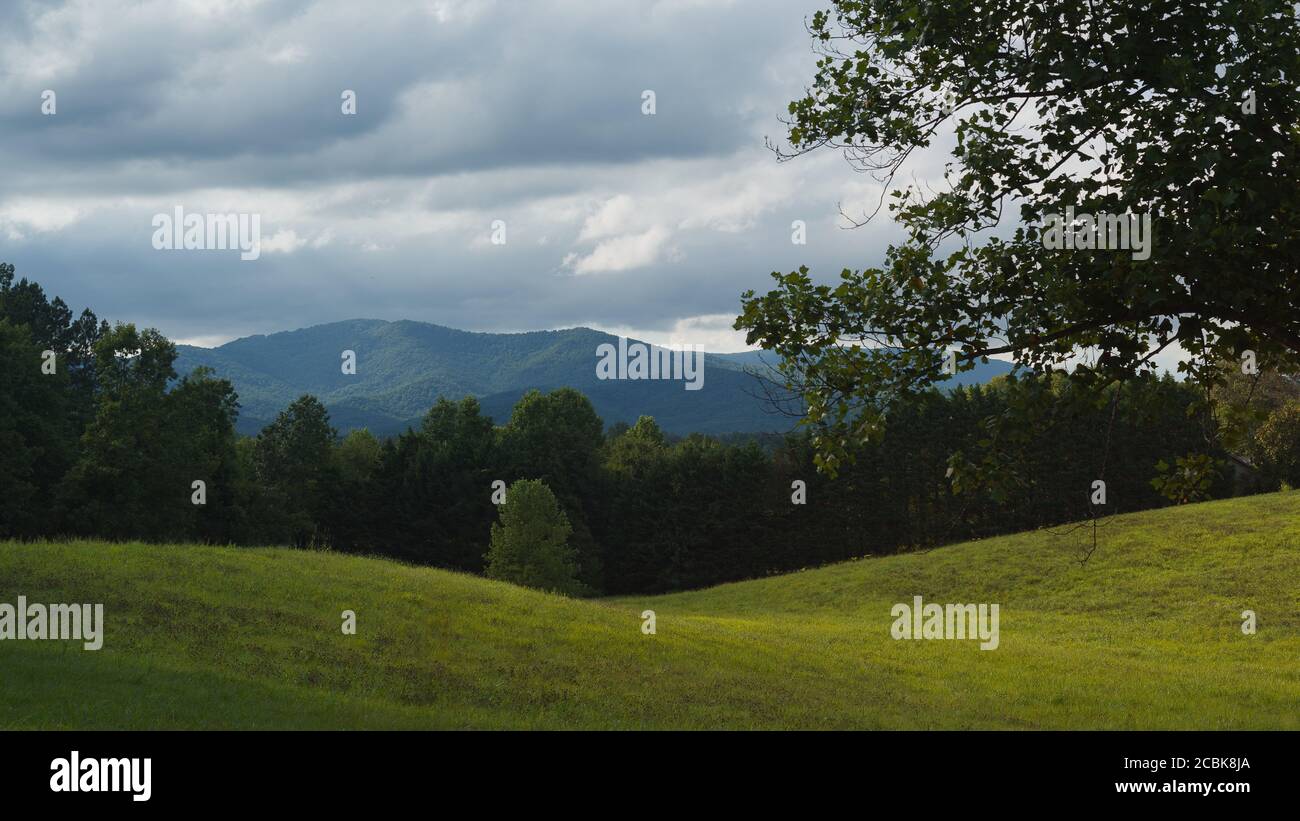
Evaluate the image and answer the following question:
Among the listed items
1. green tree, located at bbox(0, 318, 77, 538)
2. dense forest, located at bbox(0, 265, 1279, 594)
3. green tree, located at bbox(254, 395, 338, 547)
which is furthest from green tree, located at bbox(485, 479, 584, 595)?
green tree, located at bbox(254, 395, 338, 547)

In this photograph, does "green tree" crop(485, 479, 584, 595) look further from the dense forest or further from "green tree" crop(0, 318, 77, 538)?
"green tree" crop(0, 318, 77, 538)

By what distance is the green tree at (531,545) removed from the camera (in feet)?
189

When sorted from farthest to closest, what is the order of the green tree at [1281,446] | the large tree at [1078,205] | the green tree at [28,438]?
the green tree at [1281,446]
the green tree at [28,438]
the large tree at [1078,205]

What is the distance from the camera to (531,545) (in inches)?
2288

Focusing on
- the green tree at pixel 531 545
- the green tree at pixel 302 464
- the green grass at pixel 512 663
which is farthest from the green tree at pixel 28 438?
the green grass at pixel 512 663

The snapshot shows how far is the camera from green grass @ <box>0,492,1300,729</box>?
610 inches

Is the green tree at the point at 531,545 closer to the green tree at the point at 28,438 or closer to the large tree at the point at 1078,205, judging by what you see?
the green tree at the point at 28,438

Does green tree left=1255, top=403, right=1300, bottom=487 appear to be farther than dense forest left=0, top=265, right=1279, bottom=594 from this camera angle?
No

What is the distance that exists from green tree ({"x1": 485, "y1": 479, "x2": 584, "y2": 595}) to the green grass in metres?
21.1

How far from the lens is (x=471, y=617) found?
2478cm

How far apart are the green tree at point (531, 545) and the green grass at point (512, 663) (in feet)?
69.4

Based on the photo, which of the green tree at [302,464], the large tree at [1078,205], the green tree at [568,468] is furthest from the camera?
the green tree at [568,468]

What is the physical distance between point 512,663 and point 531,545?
37895 millimetres
